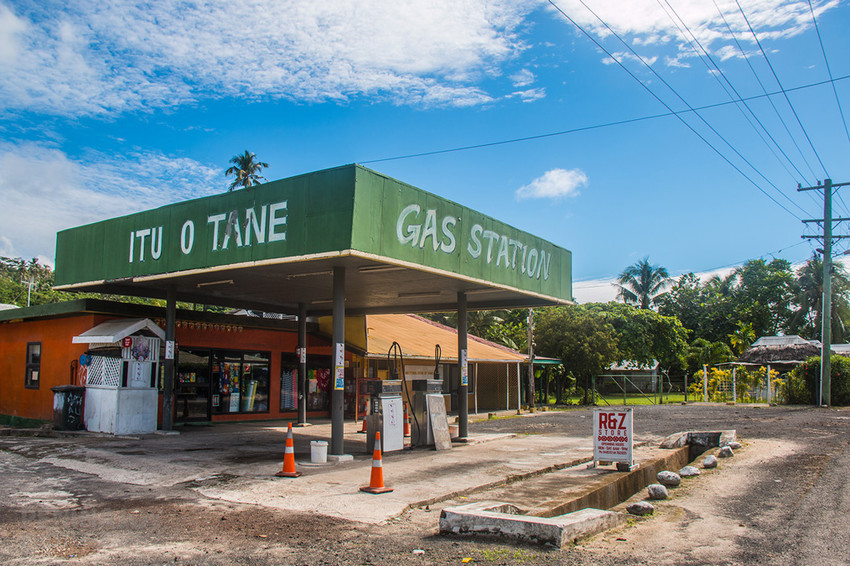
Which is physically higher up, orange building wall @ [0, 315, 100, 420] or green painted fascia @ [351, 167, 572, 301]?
green painted fascia @ [351, 167, 572, 301]

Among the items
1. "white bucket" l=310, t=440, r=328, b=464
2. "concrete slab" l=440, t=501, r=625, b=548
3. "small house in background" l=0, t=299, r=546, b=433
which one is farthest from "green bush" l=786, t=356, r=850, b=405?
"concrete slab" l=440, t=501, r=625, b=548

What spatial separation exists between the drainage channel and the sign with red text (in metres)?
0.26

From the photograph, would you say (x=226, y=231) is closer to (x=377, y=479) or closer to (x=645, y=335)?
(x=377, y=479)

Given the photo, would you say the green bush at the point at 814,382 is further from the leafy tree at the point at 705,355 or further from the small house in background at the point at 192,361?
the small house in background at the point at 192,361

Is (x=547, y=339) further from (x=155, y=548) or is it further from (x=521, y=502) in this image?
(x=155, y=548)

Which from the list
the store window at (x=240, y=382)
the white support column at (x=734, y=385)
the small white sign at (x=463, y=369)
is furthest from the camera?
the white support column at (x=734, y=385)

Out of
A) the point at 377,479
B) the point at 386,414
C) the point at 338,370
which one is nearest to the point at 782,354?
the point at 386,414

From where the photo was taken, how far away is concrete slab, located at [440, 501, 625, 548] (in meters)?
6.55

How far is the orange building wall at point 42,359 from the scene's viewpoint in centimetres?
1789

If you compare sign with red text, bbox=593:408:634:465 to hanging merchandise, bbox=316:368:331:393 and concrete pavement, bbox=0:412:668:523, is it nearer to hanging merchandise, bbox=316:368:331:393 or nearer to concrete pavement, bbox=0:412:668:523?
concrete pavement, bbox=0:412:668:523

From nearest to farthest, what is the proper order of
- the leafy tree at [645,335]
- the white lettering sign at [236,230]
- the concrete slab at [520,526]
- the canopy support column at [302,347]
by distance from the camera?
the concrete slab at [520,526] → the white lettering sign at [236,230] → the canopy support column at [302,347] → the leafy tree at [645,335]

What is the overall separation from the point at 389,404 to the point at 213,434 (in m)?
5.74

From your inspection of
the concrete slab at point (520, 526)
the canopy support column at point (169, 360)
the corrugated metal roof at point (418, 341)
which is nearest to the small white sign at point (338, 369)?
the concrete slab at point (520, 526)

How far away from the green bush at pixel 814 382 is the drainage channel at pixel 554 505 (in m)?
25.9
